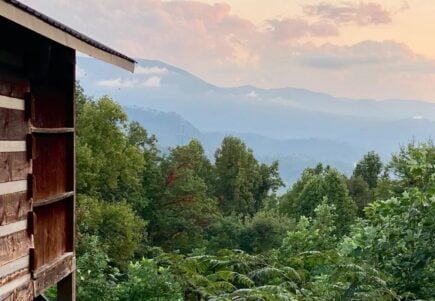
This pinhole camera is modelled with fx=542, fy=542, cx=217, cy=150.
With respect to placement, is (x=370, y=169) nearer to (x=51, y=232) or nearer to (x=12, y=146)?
(x=51, y=232)

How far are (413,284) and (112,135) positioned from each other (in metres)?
20.0

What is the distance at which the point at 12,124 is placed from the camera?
3945 mm

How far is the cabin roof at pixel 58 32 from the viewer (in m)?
3.05

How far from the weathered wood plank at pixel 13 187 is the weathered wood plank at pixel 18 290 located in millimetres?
643

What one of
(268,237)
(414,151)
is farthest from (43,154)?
(268,237)

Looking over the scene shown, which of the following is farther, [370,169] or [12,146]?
[370,169]

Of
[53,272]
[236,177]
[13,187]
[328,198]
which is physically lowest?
[328,198]

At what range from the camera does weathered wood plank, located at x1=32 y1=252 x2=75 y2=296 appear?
4.27 m

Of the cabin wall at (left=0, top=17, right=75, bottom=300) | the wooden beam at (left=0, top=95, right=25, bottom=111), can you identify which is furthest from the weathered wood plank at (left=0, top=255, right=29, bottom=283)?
the wooden beam at (left=0, top=95, right=25, bottom=111)

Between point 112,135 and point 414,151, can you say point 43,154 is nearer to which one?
point 414,151

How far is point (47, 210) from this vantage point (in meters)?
4.61

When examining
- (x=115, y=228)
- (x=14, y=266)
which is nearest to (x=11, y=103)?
(x=14, y=266)

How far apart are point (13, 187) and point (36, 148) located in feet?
1.97

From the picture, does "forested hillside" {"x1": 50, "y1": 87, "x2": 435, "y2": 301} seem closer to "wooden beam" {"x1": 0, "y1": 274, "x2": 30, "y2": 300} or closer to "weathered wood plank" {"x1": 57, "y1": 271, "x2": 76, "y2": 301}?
"weathered wood plank" {"x1": 57, "y1": 271, "x2": 76, "y2": 301}
